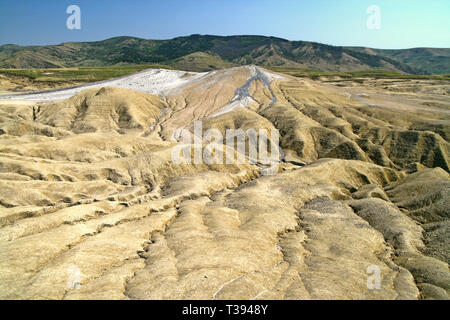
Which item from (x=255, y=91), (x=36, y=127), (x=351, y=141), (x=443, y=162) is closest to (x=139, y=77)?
(x=255, y=91)

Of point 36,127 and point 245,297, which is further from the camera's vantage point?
point 36,127

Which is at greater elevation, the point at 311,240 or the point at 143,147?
the point at 143,147

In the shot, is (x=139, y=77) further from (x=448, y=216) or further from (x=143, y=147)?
(x=448, y=216)
